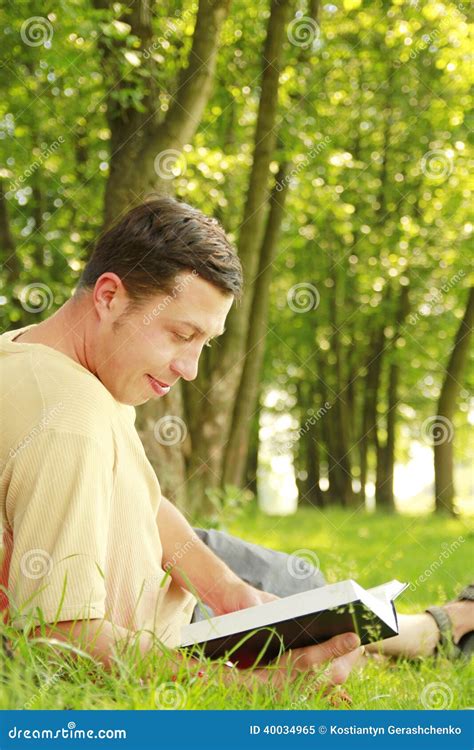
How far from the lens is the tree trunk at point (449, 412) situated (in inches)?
519

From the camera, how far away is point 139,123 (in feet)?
23.9

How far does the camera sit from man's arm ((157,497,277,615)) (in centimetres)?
319

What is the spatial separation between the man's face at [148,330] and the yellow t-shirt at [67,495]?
11 centimetres

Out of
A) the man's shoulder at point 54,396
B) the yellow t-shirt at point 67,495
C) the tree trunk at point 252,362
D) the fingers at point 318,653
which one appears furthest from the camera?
Answer: the tree trunk at point 252,362

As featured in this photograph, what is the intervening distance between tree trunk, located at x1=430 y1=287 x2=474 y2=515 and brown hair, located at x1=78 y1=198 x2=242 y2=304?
10.6 meters

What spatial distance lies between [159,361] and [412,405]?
63.3 feet

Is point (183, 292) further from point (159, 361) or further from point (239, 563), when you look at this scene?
point (239, 563)

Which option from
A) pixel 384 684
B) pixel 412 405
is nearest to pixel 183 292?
pixel 384 684

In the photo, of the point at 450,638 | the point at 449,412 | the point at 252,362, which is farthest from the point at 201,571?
the point at 449,412

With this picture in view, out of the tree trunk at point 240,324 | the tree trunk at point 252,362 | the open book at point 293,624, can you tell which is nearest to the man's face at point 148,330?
the open book at point 293,624
